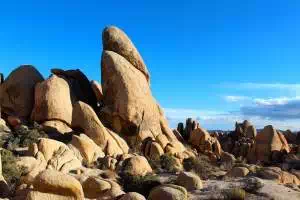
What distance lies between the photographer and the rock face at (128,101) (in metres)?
37.5

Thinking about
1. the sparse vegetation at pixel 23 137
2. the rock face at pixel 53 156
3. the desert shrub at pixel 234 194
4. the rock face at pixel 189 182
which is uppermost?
the sparse vegetation at pixel 23 137

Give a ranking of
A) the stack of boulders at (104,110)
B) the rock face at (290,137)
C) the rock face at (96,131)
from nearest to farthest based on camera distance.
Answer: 1. the stack of boulders at (104,110)
2. the rock face at (96,131)
3. the rock face at (290,137)

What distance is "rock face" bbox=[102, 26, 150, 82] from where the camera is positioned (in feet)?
136

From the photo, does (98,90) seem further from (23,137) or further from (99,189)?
(99,189)

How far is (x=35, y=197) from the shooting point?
1545cm

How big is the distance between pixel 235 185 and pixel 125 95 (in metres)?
15.8

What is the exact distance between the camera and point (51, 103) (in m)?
35.3

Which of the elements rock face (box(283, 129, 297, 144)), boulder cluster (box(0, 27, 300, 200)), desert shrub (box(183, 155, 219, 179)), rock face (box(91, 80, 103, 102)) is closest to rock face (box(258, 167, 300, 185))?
boulder cluster (box(0, 27, 300, 200))

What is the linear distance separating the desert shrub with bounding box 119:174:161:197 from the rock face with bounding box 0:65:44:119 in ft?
49.5

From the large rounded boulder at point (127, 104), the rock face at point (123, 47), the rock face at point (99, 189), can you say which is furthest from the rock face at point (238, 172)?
the rock face at point (123, 47)

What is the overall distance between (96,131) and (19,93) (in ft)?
28.2

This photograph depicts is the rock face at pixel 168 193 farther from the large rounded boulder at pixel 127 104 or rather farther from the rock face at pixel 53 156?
the large rounded boulder at pixel 127 104

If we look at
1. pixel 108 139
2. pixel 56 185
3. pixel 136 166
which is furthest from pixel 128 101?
pixel 56 185

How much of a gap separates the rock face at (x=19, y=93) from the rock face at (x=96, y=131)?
195 inches
